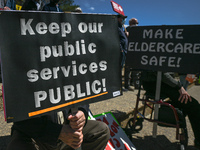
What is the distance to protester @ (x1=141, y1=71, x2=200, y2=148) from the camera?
2.18 metres

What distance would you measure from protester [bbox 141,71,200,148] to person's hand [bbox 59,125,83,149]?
1441 millimetres

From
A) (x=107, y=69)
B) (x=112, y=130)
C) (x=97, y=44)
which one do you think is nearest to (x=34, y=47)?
(x=97, y=44)

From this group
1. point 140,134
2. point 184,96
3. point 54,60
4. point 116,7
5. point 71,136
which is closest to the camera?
point 54,60

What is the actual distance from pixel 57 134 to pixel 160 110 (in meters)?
1.66

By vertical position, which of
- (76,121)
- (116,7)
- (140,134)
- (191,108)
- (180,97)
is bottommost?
(140,134)

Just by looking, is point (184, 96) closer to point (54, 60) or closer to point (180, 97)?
point (180, 97)

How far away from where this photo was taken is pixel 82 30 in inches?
44.3

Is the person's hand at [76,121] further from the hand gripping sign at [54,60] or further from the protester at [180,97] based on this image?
the protester at [180,97]

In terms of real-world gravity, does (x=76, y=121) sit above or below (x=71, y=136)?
above

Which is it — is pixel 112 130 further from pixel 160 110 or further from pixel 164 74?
pixel 164 74

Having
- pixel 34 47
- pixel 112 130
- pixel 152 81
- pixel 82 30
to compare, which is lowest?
pixel 112 130

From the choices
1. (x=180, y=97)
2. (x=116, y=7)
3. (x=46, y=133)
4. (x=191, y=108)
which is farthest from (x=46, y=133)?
(x=116, y=7)

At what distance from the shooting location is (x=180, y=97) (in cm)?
219

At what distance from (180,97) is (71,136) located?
169 cm
